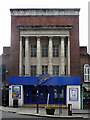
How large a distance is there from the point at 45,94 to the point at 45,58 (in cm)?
500

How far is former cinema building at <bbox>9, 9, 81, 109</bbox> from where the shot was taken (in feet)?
101

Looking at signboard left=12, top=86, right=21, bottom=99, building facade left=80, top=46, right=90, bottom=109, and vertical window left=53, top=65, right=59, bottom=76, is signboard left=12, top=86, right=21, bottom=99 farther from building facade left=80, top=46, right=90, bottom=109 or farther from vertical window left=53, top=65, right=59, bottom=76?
building facade left=80, top=46, right=90, bottom=109

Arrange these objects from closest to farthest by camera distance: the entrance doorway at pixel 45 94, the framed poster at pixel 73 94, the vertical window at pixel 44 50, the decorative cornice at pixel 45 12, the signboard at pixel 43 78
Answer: the signboard at pixel 43 78 → the framed poster at pixel 73 94 → the entrance doorway at pixel 45 94 → the decorative cornice at pixel 45 12 → the vertical window at pixel 44 50

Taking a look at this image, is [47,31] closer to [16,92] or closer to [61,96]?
[61,96]

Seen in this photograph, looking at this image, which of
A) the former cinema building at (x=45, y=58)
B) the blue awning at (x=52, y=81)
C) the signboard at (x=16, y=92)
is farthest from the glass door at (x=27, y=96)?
the blue awning at (x=52, y=81)

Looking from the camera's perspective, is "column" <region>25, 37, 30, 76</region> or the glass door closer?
"column" <region>25, 37, 30, 76</region>

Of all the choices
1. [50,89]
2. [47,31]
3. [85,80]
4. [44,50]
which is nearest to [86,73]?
[85,80]

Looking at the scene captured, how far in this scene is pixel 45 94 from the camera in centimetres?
3180

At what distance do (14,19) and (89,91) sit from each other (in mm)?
14199

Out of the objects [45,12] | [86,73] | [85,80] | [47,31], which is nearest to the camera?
[47,31]

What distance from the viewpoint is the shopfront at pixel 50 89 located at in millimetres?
30641

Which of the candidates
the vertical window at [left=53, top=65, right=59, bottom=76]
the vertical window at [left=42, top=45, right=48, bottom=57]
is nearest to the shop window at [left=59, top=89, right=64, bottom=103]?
the vertical window at [left=53, top=65, right=59, bottom=76]

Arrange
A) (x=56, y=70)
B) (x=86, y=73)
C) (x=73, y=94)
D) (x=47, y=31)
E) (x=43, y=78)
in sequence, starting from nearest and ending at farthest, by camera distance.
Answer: (x=43, y=78) < (x=73, y=94) < (x=47, y=31) < (x=86, y=73) < (x=56, y=70)

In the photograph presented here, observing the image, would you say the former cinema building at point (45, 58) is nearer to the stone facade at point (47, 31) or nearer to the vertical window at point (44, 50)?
the stone facade at point (47, 31)
